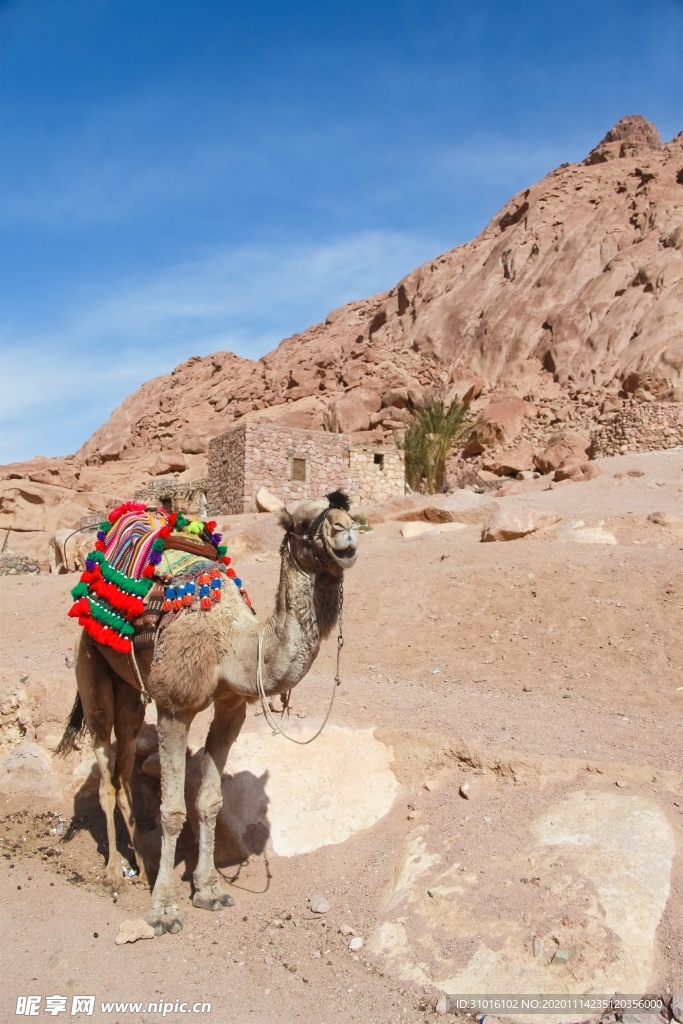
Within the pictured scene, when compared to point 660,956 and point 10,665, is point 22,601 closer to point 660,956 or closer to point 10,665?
point 10,665

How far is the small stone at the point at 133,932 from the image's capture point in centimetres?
520

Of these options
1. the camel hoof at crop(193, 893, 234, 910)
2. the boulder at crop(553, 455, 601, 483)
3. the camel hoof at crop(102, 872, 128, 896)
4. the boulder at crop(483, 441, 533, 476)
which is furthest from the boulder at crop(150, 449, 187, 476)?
the camel hoof at crop(193, 893, 234, 910)

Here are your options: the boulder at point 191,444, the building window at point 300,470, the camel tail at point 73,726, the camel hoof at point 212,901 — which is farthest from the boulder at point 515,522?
the boulder at point 191,444

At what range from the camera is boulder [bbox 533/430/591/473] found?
29.8 m

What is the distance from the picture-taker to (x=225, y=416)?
51.8 metres

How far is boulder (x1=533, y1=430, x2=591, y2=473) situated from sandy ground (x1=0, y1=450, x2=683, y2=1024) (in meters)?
17.1

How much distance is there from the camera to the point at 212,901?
221 inches

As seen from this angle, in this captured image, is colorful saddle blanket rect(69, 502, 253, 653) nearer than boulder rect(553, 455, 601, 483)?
Yes

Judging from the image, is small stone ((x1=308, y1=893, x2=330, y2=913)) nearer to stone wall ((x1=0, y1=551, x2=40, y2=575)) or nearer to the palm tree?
stone wall ((x1=0, y1=551, x2=40, y2=575))

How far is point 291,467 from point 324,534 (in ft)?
68.3

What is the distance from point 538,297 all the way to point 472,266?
9585mm

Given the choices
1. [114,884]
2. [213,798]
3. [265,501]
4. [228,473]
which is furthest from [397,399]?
[213,798]

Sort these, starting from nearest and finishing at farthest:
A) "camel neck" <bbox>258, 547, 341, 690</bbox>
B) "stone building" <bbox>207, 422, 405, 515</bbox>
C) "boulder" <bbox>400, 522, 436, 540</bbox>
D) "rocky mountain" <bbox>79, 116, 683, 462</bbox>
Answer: "camel neck" <bbox>258, 547, 341, 690</bbox> < "boulder" <bbox>400, 522, 436, 540</bbox> < "stone building" <bbox>207, 422, 405, 515</bbox> < "rocky mountain" <bbox>79, 116, 683, 462</bbox>

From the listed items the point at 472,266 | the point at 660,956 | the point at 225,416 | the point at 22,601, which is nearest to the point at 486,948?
the point at 660,956
